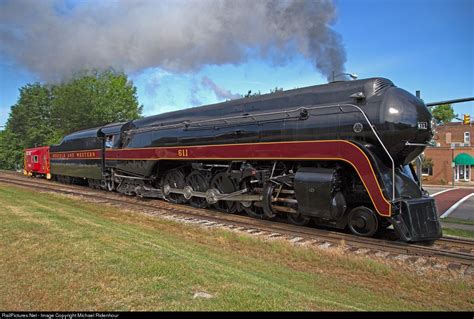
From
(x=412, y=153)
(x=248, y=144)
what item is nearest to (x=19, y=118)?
(x=248, y=144)

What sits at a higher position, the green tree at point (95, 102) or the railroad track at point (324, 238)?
the green tree at point (95, 102)

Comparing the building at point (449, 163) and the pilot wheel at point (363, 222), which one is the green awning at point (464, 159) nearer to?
the building at point (449, 163)

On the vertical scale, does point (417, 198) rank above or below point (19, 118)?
below

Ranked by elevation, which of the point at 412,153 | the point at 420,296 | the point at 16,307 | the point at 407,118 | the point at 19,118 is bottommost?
the point at 420,296

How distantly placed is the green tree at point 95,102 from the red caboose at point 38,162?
12159mm

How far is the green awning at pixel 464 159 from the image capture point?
136ft

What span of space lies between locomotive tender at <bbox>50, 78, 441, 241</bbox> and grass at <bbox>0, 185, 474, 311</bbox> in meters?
1.64

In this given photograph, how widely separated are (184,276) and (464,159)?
44.4 metres

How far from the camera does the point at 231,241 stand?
8344mm

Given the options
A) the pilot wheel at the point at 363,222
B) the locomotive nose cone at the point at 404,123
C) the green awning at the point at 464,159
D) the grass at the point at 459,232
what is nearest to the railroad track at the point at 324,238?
A: the pilot wheel at the point at 363,222

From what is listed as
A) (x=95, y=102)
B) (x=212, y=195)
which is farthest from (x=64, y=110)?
(x=212, y=195)

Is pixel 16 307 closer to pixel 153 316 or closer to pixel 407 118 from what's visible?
pixel 153 316

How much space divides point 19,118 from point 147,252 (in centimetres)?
6345

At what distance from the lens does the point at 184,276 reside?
493 cm
